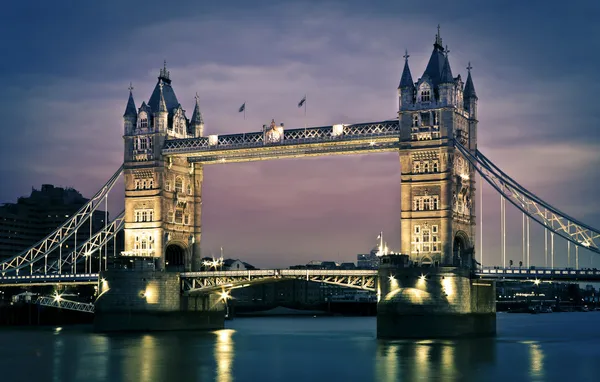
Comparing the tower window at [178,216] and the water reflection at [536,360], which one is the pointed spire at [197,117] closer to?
the tower window at [178,216]

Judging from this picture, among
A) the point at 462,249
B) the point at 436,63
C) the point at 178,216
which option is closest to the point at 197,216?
the point at 178,216

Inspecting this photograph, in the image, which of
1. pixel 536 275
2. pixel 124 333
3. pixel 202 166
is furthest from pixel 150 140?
pixel 536 275

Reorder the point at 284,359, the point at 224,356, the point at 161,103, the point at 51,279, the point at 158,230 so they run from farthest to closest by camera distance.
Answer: the point at 51,279 → the point at 161,103 → the point at 158,230 → the point at 224,356 → the point at 284,359

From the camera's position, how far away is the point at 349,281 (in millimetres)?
97312

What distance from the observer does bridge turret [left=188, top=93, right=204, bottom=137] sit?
117m

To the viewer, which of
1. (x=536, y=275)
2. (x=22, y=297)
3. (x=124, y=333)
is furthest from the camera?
(x=22, y=297)

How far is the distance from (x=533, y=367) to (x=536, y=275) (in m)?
16.7

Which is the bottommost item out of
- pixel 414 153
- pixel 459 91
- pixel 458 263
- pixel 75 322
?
pixel 75 322

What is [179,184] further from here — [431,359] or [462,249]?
[431,359]

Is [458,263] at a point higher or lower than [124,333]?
higher

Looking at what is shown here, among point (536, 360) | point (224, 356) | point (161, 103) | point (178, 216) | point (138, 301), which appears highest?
point (161, 103)

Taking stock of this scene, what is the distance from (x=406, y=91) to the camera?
321 ft

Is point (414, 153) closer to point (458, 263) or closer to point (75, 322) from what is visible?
point (458, 263)

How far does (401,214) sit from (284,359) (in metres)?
23.3
